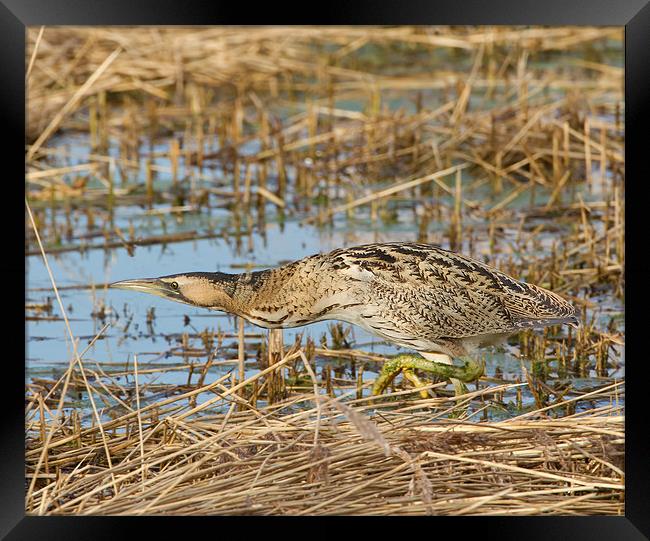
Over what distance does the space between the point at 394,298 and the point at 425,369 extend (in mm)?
356

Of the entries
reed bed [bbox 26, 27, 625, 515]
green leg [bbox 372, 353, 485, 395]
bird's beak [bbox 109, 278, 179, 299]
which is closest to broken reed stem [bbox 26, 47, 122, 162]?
reed bed [bbox 26, 27, 625, 515]

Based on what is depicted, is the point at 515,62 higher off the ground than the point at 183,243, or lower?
higher

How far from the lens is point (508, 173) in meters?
8.93

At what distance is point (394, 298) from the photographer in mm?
5258

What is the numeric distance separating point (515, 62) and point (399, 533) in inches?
290

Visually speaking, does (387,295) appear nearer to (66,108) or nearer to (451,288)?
(451,288)

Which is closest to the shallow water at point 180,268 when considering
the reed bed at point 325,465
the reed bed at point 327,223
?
the reed bed at point 327,223

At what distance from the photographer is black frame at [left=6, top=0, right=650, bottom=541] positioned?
12.7 ft

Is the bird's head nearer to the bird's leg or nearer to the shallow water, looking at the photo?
the shallow water
